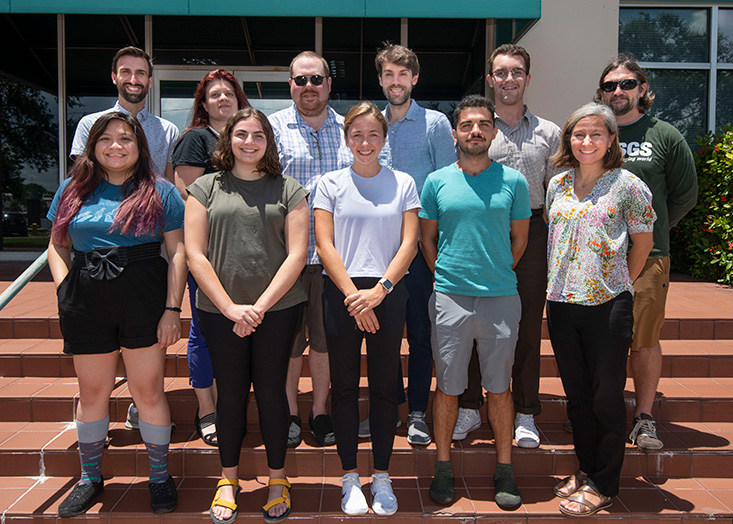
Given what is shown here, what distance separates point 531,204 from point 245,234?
1721 mm

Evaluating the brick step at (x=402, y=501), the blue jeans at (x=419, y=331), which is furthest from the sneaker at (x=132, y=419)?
the blue jeans at (x=419, y=331)

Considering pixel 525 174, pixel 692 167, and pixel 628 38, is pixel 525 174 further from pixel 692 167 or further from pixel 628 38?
pixel 628 38

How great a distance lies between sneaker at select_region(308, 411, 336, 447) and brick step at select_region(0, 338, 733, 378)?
2.42 feet

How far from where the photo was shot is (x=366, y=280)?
2.69 m

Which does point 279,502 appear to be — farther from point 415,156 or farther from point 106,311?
point 415,156

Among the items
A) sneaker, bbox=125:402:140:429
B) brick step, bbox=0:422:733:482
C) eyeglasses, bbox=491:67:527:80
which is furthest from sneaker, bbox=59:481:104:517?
eyeglasses, bbox=491:67:527:80

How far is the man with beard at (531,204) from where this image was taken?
10.3 feet

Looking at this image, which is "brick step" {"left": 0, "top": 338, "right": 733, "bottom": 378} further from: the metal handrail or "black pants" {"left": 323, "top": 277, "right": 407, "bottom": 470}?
"black pants" {"left": 323, "top": 277, "right": 407, "bottom": 470}

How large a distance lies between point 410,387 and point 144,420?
1.51m

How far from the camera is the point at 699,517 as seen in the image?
2740 mm

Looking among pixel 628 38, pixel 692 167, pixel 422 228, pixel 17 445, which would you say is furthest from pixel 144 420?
pixel 628 38

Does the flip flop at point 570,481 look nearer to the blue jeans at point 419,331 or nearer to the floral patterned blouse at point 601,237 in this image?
the blue jeans at point 419,331

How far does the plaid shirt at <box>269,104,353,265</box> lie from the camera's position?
312cm

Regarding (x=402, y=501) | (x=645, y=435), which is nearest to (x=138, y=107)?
(x=402, y=501)
